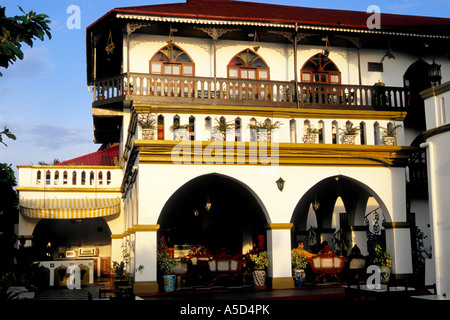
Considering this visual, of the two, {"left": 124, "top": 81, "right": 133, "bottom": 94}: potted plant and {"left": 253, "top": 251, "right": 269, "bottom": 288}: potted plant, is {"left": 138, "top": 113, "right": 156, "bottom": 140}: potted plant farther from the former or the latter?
{"left": 124, "top": 81, "right": 133, "bottom": 94}: potted plant

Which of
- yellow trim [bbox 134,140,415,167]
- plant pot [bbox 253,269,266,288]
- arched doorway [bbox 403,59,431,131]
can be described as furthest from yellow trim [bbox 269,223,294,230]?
arched doorway [bbox 403,59,431,131]

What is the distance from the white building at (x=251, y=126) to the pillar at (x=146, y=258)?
0.08 feet

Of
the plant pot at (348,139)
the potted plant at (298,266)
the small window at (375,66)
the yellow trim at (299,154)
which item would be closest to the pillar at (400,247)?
the yellow trim at (299,154)

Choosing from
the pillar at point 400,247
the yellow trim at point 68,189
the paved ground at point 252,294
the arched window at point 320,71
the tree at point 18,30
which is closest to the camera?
the tree at point 18,30

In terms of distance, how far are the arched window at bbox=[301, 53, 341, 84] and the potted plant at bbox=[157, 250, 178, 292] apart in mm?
9853

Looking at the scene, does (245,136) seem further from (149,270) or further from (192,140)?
(149,270)

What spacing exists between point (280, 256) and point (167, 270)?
2.89m

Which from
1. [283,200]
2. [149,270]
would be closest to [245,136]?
[283,200]

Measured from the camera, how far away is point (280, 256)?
1437 centimetres

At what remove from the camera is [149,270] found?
13.4 meters

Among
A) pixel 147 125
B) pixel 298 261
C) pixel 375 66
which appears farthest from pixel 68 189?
pixel 375 66

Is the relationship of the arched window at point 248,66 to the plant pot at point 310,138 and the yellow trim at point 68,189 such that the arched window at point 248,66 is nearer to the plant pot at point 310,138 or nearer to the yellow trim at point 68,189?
the plant pot at point 310,138

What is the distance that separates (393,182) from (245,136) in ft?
14.1

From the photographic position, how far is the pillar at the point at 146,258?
1334cm
